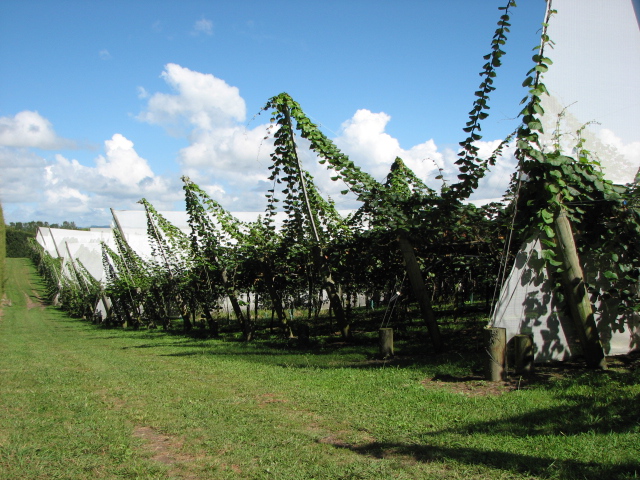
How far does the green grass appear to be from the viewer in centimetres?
396

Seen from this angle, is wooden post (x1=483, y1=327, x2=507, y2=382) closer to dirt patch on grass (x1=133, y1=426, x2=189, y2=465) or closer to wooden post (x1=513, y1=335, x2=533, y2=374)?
wooden post (x1=513, y1=335, x2=533, y2=374)

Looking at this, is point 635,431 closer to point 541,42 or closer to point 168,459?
point 168,459

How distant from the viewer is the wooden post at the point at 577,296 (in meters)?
6.52

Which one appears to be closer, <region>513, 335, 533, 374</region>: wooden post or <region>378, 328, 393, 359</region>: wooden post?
<region>513, 335, 533, 374</region>: wooden post

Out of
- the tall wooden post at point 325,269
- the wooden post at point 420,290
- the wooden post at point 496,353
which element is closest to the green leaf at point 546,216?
the wooden post at point 496,353

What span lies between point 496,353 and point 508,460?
263 cm

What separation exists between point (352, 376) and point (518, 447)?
359 centimetres

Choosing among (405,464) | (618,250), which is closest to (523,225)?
(618,250)

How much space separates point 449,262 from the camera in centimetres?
1047

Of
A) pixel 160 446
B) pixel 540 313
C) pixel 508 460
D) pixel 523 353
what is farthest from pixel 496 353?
pixel 160 446

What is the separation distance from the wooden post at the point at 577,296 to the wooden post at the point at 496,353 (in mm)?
1002

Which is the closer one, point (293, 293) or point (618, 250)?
point (618, 250)

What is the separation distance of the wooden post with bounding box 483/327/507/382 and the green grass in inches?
11.9

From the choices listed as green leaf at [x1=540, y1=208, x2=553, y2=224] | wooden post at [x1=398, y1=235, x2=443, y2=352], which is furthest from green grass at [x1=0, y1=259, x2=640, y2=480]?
green leaf at [x1=540, y1=208, x2=553, y2=224]
